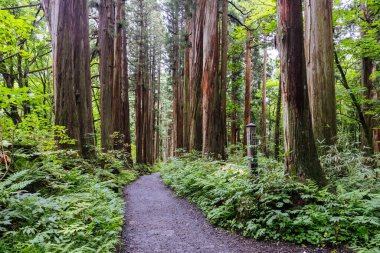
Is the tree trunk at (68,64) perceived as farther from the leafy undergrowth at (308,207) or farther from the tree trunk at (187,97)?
the tree trunk at (187,97)

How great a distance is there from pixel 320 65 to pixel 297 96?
2570 millimetres

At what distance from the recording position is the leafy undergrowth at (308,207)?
3660mm

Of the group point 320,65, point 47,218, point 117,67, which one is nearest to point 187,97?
point 117,67

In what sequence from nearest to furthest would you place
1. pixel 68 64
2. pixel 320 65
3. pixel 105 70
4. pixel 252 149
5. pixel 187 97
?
1. pixel 252 149
2. pixel 320 65
3. pixel 68 64
4. pixel 105 70
5. pixel 187 97

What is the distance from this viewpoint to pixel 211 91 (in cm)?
985

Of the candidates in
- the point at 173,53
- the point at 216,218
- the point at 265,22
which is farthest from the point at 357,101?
the point at 173,53

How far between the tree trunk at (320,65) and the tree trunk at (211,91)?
382 centimetres

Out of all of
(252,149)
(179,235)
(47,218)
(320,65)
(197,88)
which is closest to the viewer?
(47,218)

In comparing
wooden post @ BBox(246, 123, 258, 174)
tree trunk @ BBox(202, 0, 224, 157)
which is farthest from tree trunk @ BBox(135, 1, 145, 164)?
wooden post @ BBox(246, 123, 258, 174)

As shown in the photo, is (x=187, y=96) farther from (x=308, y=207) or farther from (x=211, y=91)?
(x=308, y=207)

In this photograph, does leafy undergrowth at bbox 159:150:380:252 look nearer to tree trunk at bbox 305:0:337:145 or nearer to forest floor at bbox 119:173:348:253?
forest floor at bbox 119:173:348:253

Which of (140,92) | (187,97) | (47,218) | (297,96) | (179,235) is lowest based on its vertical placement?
(179,235)

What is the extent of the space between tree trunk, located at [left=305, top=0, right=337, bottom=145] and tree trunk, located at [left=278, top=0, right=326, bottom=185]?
1999 mm

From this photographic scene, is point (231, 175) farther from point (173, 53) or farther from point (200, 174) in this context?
point (173, 53)
